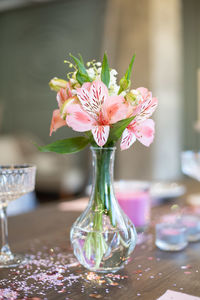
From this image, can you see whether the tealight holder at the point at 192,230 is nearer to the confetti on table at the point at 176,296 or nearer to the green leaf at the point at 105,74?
the confetti on table at the point at 176,296

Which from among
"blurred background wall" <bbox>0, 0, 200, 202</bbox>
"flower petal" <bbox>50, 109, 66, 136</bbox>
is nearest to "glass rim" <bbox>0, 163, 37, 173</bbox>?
"flower petal" <bbox>50, 109, 66, 136</bbox>

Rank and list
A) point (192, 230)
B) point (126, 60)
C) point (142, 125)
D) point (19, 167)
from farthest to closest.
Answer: point (126, 60) → point (192, 230) → point (19, 167) → point (142, 125)

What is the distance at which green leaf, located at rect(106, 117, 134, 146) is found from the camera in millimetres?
646

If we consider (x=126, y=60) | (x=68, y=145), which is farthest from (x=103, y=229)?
(x=126, y=60)

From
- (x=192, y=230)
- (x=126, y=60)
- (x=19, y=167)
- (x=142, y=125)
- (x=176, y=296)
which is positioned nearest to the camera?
(x=176, y=296)

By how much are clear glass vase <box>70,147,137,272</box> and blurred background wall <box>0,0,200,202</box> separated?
2.69 metres

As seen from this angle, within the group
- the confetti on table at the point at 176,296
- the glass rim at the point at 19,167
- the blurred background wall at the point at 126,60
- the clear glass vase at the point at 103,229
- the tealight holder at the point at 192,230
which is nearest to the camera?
the confetti on table at the point at 176,296

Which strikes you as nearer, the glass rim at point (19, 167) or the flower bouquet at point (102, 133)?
the flower bouquet at point (102, 133)

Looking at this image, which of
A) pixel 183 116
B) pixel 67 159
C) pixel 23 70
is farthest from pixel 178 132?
pixel 23 70

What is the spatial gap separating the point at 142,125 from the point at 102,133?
10cm

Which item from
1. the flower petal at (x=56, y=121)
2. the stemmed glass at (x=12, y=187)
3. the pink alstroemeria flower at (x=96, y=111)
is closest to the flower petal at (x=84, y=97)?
the pink alstroemeria flower at (x=96, y=111)

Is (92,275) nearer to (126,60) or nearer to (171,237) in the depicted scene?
(171,237)

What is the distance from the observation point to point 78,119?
0.65 meters

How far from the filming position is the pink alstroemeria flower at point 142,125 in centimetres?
67
